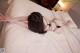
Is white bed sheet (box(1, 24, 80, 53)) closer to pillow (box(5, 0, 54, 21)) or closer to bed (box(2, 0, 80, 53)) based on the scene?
bed (box(2, 0, 80, 53))

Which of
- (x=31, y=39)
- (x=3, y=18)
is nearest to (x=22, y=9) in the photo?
(x=3, y=18)

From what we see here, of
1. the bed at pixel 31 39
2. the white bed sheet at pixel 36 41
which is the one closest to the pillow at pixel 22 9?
the bed at pixel 31 39

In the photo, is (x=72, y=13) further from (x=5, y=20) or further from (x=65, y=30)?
(x=5, y=20)

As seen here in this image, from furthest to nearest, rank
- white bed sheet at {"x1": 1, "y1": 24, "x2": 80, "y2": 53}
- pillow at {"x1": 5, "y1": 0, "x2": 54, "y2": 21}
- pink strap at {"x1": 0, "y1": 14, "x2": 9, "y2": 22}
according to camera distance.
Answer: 1. pillow at {"x1": 5, "y1": 0, "x2": 54, "y2": 21}
2. pink strap at {"x1": 0, "y1": 14, "x2": 9, "y2": 22}
3. white bed sheet at {"x1": 1, "y1": 24, "x2": 80, "y2": 53}

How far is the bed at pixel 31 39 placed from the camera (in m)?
1.05

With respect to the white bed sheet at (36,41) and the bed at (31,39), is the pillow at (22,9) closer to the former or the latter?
the bed at (31,39)

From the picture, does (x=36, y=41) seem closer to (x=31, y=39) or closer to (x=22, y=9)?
(x=31, y=39)

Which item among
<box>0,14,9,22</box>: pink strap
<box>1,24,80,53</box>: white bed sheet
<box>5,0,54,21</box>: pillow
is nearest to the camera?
<box>1,24,80,53</box>: white bed sheet

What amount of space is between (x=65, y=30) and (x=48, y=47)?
0.33m

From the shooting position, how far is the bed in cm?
105

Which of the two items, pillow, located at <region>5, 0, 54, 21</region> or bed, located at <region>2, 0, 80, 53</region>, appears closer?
bed, located at <region>2, 0, 80, 53</region>

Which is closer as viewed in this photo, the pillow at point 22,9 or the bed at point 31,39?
the bed at point 31,39

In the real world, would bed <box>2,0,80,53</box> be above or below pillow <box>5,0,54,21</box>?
below

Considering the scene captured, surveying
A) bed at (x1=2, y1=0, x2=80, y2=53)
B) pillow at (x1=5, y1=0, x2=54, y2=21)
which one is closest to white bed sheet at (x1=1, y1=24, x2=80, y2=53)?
bed at (x1=2, y1=0, x2=80, y2=53)
